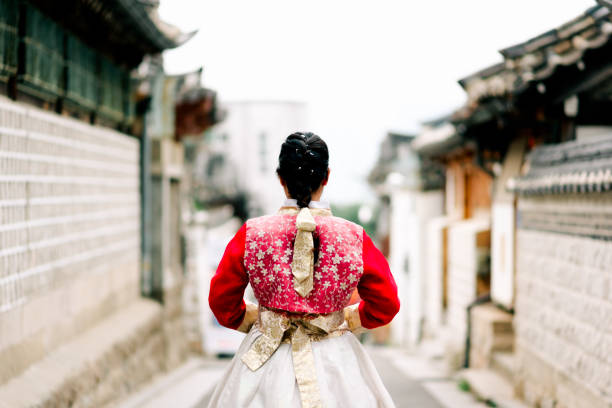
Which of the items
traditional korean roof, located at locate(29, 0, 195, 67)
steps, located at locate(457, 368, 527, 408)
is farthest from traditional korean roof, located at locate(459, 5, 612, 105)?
traditional korean roof, located at locate(29, 0, 195, 67)

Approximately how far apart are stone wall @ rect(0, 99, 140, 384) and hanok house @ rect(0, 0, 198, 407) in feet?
0.06

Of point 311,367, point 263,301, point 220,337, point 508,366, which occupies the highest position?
point 263,301

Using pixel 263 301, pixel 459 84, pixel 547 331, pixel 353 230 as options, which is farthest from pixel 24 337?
pixel 459 84

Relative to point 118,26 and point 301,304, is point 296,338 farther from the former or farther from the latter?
point 118,26

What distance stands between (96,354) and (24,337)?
1.89 metres

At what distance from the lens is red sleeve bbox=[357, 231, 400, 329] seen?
3.73 m

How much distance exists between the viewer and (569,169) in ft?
25.2

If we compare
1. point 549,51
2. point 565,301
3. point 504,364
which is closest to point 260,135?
point 504,364

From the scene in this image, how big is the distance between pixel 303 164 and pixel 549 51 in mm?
6213

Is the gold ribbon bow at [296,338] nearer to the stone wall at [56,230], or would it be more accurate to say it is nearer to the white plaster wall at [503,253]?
the stone wall at [56,230]

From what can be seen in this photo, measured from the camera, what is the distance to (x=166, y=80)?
14336 millimetres

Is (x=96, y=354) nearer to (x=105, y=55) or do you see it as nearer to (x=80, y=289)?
(x=80, y=289)

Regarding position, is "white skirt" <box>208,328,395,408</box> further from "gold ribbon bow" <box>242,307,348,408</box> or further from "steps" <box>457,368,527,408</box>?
"steps" <box>457,368,527,408</box>

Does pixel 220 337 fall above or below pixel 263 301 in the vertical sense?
below
